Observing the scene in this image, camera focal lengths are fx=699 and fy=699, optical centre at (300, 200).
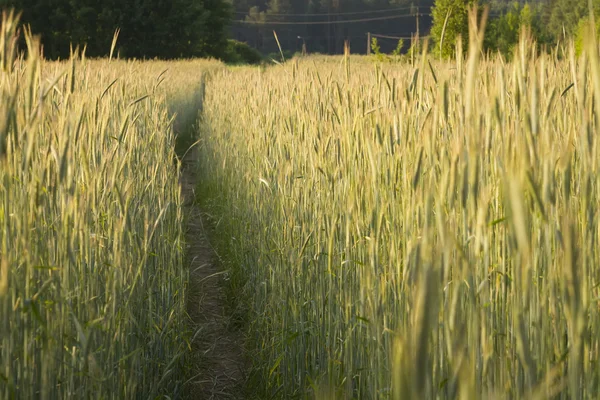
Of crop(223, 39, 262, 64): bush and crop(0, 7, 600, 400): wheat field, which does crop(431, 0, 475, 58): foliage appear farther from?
crop(223, 39, 262, 64): bush

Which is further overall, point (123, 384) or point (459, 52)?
point (123, 384)

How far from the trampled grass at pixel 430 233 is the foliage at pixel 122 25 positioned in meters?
23.9

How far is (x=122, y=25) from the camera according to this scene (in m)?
27.6

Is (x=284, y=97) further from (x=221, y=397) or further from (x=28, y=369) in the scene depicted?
(x=28, y=369)

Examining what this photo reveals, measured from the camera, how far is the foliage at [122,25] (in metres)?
26.1

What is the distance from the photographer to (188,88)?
40.5 ft

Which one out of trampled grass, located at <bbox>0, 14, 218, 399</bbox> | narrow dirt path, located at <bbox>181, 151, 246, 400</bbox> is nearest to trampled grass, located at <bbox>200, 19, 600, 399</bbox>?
narrow dirt path, located at <bbox>181, 151, 246, 400</bbox>

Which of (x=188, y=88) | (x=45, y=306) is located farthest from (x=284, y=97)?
(x=188, y=88)

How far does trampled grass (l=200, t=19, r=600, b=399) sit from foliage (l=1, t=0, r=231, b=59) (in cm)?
2393

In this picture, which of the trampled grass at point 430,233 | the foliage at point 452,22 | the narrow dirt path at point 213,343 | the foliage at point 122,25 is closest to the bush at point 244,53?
the foliage at point 122,25

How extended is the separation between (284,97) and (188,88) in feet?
29.4

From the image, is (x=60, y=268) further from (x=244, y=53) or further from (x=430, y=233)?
(x=244, y=53)

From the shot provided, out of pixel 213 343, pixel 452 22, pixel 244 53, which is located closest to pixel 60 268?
pixel 213 343

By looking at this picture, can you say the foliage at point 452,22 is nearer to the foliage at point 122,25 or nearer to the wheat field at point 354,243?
the wheat field at point 354,243
